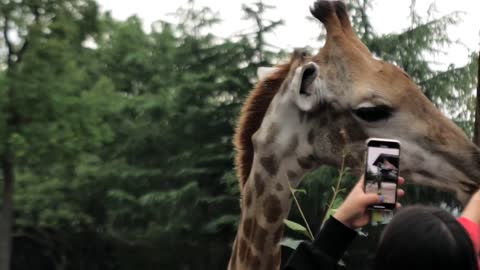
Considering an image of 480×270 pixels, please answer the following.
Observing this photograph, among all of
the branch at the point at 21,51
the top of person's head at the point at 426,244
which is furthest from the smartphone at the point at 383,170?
the branch at the point at 21,51

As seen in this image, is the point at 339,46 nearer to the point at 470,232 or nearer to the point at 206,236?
the point at 470,232

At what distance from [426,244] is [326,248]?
0.33 metres

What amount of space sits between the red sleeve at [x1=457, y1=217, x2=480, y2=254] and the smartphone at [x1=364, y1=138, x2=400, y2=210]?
259mm

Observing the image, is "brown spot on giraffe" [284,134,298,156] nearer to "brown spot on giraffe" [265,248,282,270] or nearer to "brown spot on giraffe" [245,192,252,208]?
"brown spot on giraffe" [245,192,252,208]

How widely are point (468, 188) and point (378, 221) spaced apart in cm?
94

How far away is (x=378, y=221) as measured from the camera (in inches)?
72.0

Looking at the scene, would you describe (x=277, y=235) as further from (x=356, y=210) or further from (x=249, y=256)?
(x=356, y=210)

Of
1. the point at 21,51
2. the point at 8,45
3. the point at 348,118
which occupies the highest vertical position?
the point at 8,45

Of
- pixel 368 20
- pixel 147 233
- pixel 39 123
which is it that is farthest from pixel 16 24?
pixel 368 20

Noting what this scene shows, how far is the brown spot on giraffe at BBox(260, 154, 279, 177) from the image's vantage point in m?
2.92

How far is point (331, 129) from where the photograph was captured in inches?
115

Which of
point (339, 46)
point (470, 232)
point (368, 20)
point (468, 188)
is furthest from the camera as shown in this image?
point (368, 20)

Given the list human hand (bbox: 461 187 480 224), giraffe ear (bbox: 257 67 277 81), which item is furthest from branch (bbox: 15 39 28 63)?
human hand (bbox: 461 187 480 224)

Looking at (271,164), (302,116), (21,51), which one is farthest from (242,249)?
(21,51)
